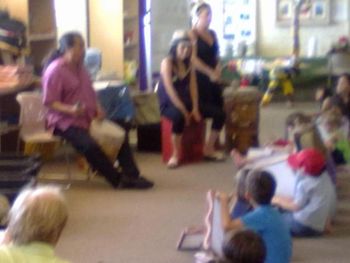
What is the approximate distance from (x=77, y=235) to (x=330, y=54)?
6.67m

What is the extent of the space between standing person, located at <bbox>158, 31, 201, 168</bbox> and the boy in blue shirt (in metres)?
2.82

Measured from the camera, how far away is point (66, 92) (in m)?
6.10

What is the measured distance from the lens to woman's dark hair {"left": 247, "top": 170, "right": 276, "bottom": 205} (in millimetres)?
4059

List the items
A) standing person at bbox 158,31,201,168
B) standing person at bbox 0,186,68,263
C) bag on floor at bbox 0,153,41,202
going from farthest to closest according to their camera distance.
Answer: standing person at bbox 158,31,201,168, bag on floor at bbox 0,153,41,202, standing person at bbox 0,186,68,263

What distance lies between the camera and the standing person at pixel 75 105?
6.00m

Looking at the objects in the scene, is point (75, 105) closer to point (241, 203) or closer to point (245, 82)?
point (241, 203)

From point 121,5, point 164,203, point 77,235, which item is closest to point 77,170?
point 164,203

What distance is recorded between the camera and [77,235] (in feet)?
16.9

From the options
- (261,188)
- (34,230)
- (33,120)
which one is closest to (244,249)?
(34,230)

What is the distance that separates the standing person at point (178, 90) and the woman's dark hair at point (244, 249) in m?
4.05

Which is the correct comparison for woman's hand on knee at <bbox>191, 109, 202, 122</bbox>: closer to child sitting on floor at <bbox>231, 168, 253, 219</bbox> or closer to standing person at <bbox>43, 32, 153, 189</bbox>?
standing person at <bbox>43, 32, 153, 189</bbox>

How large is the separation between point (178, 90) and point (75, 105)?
1.24 meters

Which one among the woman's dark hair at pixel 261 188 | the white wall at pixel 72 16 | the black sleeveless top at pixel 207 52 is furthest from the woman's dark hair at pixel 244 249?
the white wall at pixel 72 16

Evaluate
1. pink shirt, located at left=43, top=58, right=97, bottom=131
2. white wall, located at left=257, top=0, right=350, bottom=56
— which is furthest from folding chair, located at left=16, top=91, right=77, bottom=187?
white wall, located at left=257, top=0, right=350, bottom=56
